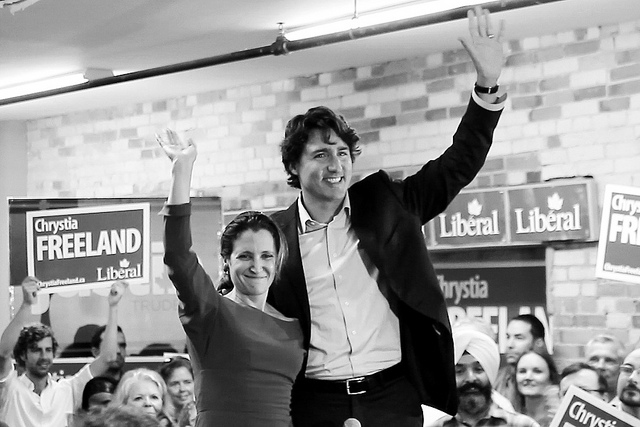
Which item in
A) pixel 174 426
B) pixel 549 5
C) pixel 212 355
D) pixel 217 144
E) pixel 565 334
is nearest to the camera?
pixel 212 355

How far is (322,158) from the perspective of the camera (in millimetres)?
2533

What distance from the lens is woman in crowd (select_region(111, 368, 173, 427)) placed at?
18.0 ft

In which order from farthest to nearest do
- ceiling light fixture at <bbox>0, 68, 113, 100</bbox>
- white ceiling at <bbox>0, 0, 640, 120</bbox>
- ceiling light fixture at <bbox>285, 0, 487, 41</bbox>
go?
ceiling light fixture at <bbox>0, 68, 113, 100</bbox>, white ceiling at <bbox>0, 0, 640, 120</bbox>, ceiling light fixture at <bbox>285, 0, 487, 41</bbox>

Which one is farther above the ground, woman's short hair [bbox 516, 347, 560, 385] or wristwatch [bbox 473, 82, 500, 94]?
wristwatch [bbox 473, 82, 500, 94]

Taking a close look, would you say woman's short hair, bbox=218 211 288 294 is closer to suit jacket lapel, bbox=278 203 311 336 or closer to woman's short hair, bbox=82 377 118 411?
suit jacket lapel, bbox=278 203 311 336

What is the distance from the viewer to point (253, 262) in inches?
96.7

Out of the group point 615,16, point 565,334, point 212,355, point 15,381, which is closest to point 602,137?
point 615,16

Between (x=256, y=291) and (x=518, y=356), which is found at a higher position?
(x=256, y=291)

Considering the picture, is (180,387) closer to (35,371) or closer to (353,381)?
(35,371)

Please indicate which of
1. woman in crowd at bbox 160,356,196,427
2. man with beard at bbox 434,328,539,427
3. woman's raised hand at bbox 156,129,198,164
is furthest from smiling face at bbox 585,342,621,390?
woman's raised hand at bbox 156,129,198,164

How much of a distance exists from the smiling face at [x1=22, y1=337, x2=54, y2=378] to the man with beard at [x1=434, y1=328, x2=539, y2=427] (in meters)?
2.25

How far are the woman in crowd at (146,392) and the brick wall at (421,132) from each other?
1.24 meters

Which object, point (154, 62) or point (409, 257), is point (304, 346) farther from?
point (154, 62)

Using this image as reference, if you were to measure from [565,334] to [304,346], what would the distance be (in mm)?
2645
